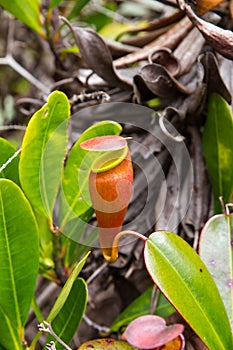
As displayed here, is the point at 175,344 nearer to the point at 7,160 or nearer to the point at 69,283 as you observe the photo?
the point at 69,283

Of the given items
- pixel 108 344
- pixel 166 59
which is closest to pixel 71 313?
pixel 108 344

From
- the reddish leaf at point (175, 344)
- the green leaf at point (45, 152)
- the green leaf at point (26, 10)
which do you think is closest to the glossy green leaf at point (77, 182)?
the green leaf at point (45, 152)

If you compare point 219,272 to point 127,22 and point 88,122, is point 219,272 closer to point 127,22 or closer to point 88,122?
point 88,122

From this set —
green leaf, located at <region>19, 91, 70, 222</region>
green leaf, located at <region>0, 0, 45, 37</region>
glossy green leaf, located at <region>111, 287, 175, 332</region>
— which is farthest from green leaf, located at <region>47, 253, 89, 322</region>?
green leaf, located at <region>0, 0, 45, 37</region>

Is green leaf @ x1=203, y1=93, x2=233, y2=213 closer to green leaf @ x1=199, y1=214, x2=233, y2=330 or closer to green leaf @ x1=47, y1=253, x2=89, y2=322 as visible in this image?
green leaf @ x1=199, y1=214, x2=233, y2=330

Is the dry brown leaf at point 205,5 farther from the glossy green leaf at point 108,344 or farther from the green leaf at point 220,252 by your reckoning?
the glossy green leaf at point 108,344

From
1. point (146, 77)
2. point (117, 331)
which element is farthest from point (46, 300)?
point (146, 77)
